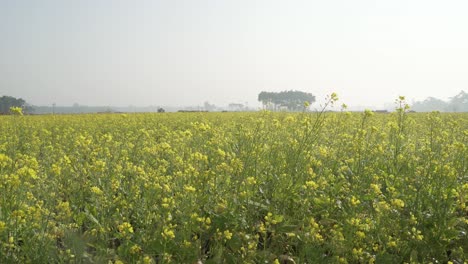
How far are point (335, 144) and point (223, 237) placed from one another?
4.11 meters

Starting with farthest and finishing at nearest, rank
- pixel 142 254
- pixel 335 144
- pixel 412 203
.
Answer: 1. pixel 335 144
2. pixel 412 203
3. pixel 142 254

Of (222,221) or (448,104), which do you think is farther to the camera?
(448,104)

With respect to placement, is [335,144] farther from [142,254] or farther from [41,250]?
[41,250]

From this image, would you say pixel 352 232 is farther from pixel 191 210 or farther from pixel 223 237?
pixel 191 210

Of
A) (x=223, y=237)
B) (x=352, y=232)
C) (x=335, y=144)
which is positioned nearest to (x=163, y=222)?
(x=223, y=237)

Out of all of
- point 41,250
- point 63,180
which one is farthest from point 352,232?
point 63,180

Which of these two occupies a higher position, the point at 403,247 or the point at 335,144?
the point at 335,144

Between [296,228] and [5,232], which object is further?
[296,228]

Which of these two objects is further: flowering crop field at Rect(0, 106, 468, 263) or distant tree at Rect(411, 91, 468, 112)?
distant tree at Rect(411, 91, 468, 112)

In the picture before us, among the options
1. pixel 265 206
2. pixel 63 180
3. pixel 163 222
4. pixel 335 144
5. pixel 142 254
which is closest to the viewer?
pixel 142 254

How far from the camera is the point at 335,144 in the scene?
6121 millimetres

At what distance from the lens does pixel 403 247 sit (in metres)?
2.41

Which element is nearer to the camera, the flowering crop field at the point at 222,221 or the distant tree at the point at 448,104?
the flowering crop field at the point at 222,221

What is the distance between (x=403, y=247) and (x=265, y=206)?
1.06 m
